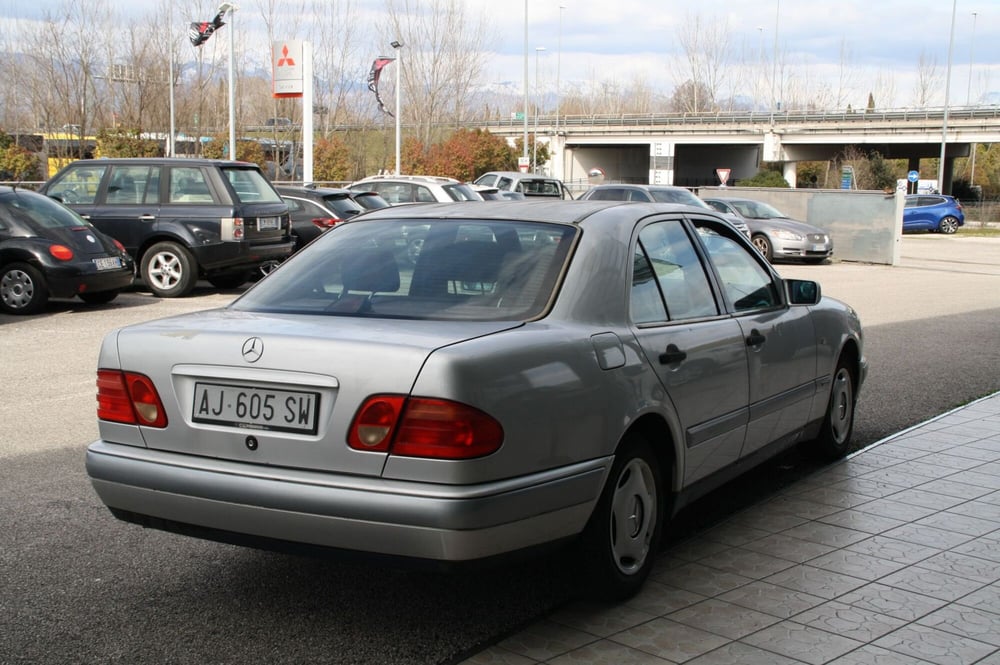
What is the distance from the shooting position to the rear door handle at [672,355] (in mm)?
4434

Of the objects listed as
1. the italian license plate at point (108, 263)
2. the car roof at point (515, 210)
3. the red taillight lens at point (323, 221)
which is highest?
the car roof at point (515, 210)

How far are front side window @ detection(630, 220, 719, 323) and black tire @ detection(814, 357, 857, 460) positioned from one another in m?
1.72

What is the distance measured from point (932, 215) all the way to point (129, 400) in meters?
44.5

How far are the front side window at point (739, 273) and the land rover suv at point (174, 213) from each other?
1057 cm

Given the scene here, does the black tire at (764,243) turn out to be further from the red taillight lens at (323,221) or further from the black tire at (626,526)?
the black tire at (626,526)

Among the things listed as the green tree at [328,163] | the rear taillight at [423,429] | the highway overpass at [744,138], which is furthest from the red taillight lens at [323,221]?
the highway overpass at [744,138]

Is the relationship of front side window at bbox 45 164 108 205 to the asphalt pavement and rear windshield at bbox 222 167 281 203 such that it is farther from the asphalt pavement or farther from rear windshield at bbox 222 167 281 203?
the asphalt pavement

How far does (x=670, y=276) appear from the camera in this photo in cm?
491

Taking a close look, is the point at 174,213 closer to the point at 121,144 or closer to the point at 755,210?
the point at 755,210

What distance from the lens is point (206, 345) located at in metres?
3.89

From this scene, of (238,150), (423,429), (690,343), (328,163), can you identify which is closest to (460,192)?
(690,343)

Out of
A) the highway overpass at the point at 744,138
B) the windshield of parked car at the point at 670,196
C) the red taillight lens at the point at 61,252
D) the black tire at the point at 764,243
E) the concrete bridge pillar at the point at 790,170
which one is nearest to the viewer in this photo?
the red taillight lens at the point at 61,252

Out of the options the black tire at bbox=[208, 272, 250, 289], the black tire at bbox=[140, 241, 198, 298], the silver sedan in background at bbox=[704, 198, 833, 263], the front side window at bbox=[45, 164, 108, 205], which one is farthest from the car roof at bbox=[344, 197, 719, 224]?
the silver sedan in background at bbox=[704, 198, 833, 263]

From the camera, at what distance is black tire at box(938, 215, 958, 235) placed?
145 feet
